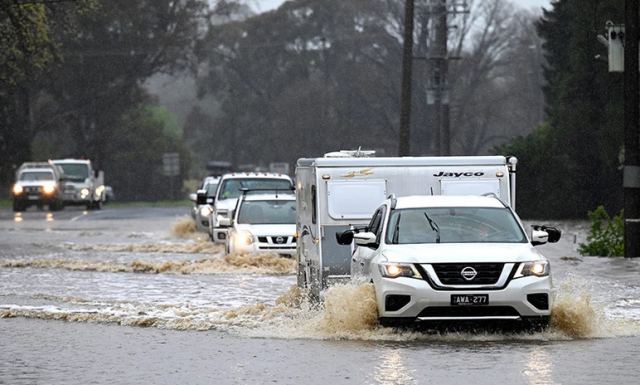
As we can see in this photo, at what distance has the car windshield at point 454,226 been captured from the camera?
16797 millimetres

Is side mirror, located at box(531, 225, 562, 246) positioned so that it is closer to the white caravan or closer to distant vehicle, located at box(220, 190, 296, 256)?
the white caravan

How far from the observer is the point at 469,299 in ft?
51.3

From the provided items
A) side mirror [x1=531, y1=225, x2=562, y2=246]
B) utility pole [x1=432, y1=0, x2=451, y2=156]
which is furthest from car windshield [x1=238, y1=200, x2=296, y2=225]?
utility pole [x1=432, y1=0, x2=451, y2=156]

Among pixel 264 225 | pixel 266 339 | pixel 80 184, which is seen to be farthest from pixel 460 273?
pixel 80 184

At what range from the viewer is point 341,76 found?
10412 centimetres

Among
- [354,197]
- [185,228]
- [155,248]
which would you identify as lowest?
[185,228]

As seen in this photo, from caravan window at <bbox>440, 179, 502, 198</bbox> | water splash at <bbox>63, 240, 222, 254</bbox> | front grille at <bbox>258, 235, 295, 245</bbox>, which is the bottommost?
water splash at <bbox>63, 240, 222, 254</bbox>

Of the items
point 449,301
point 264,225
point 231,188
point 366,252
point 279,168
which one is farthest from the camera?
point 279,168

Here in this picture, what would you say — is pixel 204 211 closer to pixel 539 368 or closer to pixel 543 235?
pixel 543 235

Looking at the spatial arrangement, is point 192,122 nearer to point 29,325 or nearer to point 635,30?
point 635,30

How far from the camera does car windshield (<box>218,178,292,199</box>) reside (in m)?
37.5

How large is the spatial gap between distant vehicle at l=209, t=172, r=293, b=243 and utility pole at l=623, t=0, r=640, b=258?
8.81 metres

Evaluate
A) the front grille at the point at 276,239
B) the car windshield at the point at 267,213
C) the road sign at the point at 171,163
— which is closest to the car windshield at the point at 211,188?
the car windshield at the point at 267,213

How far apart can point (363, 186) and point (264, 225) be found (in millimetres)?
10025
